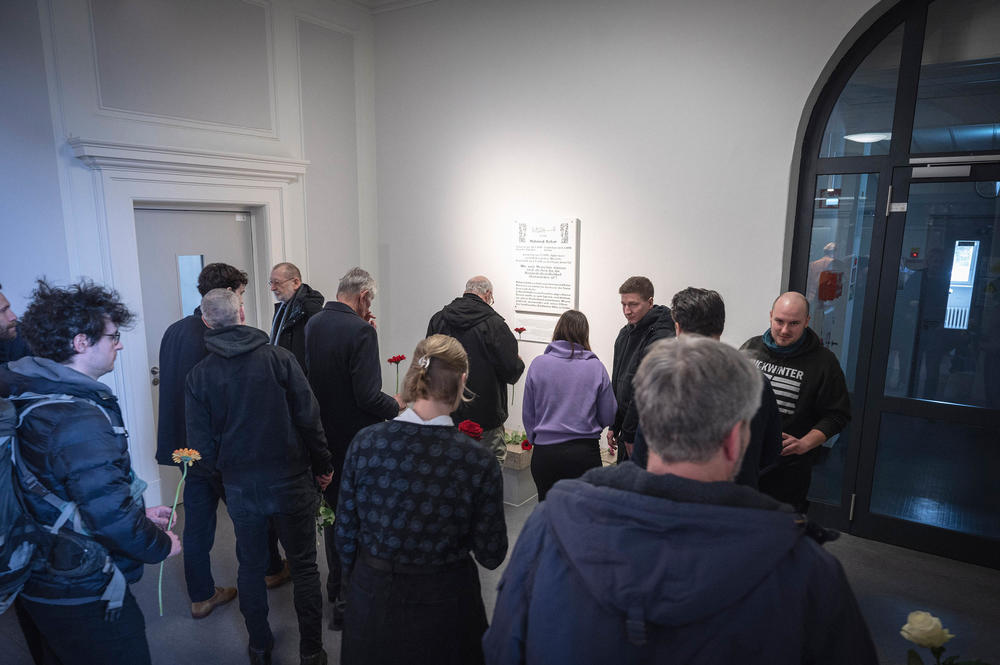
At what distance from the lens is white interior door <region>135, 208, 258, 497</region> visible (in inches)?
156

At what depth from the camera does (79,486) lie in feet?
5.38

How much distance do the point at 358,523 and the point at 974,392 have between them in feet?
11.1

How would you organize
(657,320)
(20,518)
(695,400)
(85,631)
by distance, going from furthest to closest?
(657,320) < (85,631) < (20,518) < (695,400)

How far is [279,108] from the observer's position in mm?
4547

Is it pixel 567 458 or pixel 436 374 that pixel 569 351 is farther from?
pixel 436 374

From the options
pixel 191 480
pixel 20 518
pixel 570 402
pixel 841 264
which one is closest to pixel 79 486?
pixel 20 518

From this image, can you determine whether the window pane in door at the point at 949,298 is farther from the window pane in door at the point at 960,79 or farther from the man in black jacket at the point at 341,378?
the man in black jacket at the point at 341,378

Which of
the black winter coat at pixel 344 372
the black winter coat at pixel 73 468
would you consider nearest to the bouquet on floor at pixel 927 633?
the black winter coat at pixel 73 468

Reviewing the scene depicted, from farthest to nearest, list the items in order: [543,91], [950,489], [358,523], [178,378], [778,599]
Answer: [543,91], [950,489], [178,378], [358,523], [778,599]

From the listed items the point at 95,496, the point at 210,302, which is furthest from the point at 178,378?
the point at 95,496

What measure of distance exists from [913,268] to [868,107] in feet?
3.07

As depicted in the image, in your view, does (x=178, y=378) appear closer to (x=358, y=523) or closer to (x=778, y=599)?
(x=358, y=523)

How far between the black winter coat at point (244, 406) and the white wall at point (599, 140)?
98.3 inches

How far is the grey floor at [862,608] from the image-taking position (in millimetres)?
2686
